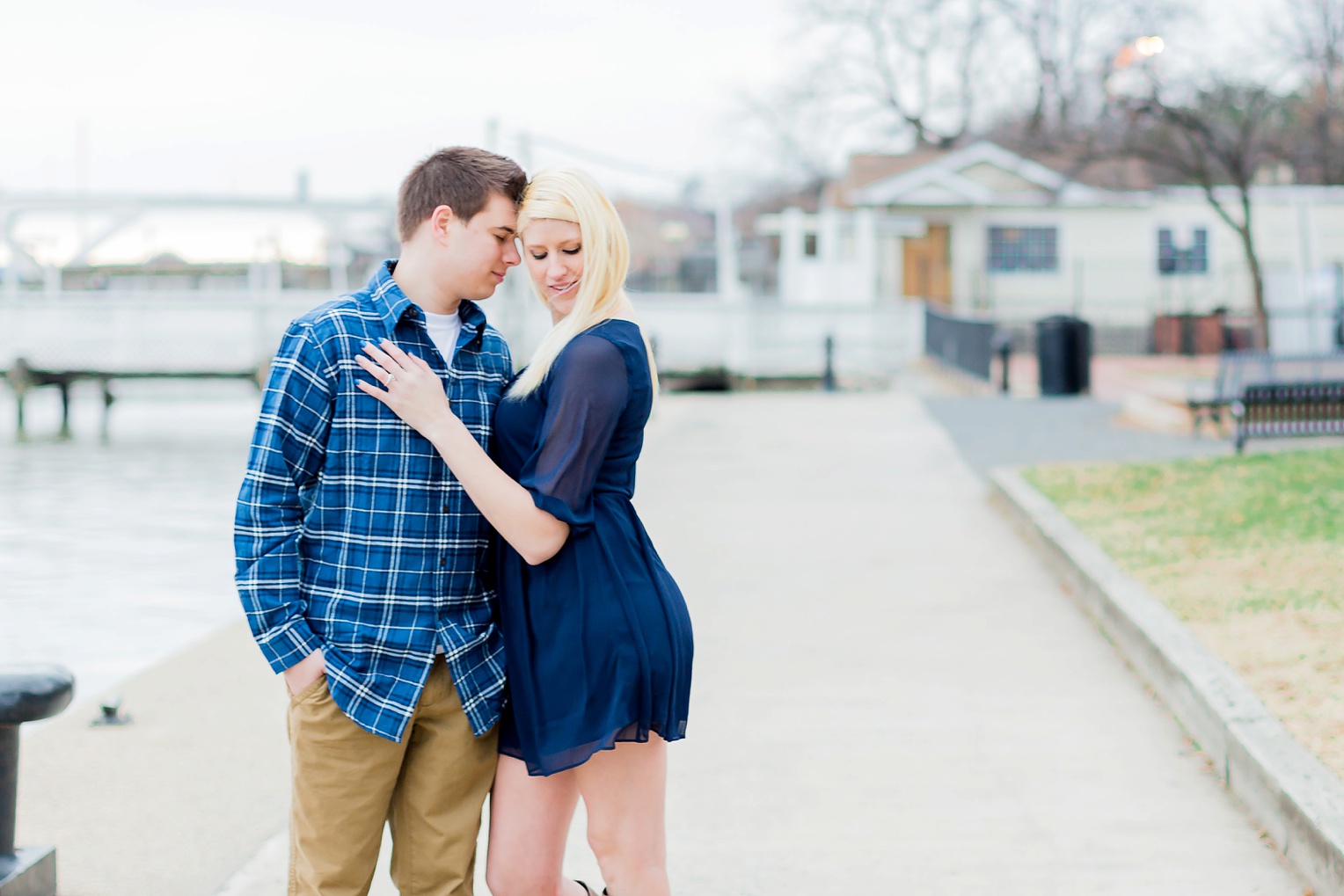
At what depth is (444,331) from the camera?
9.64 ft

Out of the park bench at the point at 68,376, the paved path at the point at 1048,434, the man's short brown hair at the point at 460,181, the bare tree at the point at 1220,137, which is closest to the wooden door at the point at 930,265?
→ the bare tree at the point at 1220,137

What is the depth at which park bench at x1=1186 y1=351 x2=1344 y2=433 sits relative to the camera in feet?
45.4

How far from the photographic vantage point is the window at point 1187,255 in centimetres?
3472

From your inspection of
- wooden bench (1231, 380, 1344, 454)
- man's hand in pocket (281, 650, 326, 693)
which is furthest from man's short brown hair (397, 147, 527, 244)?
wooden bench (1231, 380, 1344, 454)

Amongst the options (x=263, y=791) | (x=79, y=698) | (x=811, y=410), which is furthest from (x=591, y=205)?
(x=811, y=410)

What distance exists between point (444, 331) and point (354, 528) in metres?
0.45

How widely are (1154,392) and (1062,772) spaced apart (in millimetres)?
16864

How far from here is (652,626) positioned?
281cm

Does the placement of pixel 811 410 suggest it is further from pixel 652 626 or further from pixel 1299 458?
pixel 652 626

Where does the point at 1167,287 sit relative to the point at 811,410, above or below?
above

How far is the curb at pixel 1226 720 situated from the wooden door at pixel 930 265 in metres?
27.1

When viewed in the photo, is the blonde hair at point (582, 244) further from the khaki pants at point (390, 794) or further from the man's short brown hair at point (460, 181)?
the khaki pants at point (390, 794)

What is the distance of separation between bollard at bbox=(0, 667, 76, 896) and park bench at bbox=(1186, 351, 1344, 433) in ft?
39.4

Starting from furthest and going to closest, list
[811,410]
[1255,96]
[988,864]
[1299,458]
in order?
[1255,96] < [811,410] < [1299,458] < [988,864]
